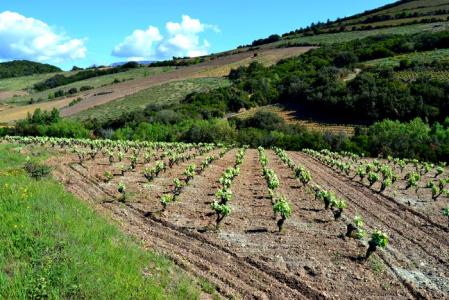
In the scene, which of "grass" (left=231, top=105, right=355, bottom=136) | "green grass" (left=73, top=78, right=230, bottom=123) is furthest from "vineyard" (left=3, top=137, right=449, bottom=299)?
"green grass" (left=73, top=78, right=230, bottom=123)

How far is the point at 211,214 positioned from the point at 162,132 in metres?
41.8

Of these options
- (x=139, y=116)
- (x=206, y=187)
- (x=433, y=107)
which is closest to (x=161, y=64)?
(x=139, y=116)

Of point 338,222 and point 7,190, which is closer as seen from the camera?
point 7,190

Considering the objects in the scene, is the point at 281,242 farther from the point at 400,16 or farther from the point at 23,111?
the point at 400,16

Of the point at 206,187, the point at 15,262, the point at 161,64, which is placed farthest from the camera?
the point at 161,64

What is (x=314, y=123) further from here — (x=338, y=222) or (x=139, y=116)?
(x=338, y=222)

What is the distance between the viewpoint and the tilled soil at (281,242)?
9789 mm

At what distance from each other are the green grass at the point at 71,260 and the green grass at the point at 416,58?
232 feet

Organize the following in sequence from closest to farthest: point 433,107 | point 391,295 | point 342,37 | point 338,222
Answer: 1. point 391,295
2. point 338,222
3. point 433,107
4. point 342,37

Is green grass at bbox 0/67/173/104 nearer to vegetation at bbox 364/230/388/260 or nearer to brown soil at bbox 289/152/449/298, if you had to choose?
brown soil at bbox 289/152/449/298

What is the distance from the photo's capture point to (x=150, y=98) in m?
83.2

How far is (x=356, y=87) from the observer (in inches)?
2384

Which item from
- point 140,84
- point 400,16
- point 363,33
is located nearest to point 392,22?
point 400,16

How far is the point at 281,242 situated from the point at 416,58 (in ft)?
238
